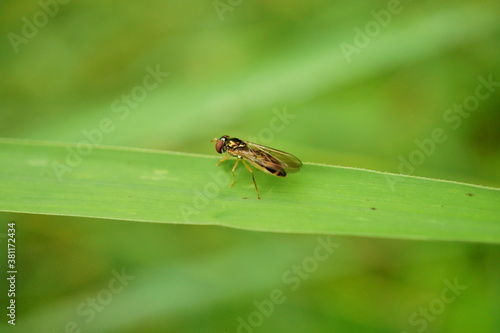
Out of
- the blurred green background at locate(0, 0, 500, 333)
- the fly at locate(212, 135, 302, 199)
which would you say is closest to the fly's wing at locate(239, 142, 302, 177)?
the fly at locate(212, 135, 302, 199)

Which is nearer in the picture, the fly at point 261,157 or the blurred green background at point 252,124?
the fly at point 261,157

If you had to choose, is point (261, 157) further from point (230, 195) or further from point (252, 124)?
point (252, 124)

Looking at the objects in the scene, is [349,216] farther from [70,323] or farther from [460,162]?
[70,323]

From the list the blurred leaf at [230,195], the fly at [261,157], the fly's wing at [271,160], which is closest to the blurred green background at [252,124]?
the fly at [261,157]

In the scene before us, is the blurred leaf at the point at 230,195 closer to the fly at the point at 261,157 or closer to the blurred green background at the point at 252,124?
the fly at the point at 261,157

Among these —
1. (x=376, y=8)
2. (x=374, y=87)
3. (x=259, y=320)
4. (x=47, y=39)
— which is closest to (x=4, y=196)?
(x=259, y=320)

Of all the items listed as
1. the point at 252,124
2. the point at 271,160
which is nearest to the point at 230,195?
the point at 271,160

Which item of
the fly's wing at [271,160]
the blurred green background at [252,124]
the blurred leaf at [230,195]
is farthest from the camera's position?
the blurred green background at [252,124]
